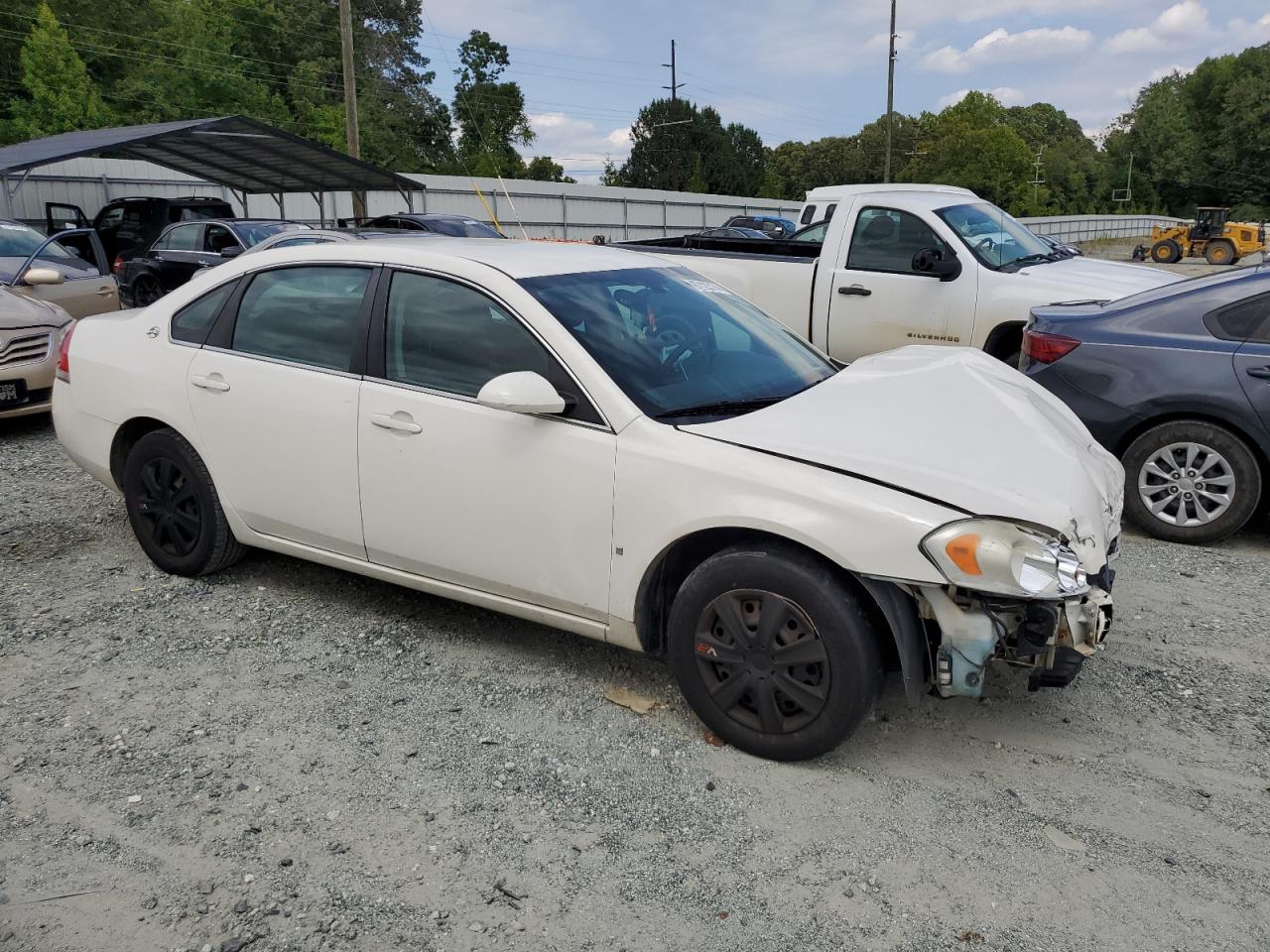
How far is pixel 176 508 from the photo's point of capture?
4.69m

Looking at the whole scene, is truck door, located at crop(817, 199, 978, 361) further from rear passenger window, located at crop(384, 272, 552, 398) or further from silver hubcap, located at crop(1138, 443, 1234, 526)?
rear passenger window, located at crop(384, 272, 552, 398)

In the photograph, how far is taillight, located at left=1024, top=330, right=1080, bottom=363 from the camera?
19.2 ft

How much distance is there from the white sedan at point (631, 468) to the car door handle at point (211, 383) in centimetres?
2

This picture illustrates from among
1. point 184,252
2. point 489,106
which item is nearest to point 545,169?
point 489,106

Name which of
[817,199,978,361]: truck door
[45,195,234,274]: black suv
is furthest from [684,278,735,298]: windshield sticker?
[45,195,234,274]: black suv

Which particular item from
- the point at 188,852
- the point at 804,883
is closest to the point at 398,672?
the point at 188,852

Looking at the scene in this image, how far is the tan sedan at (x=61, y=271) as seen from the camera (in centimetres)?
954

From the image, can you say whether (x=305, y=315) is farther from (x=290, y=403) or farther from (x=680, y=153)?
(x=680, y=153)

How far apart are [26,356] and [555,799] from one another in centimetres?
670

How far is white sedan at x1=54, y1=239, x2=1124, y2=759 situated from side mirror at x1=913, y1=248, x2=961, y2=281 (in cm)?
390

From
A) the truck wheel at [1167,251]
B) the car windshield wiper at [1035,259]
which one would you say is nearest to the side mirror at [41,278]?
the car windshield wiper at [1035,259]

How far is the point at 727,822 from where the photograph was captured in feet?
9.86

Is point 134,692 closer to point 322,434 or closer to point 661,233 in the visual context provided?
point 322,434

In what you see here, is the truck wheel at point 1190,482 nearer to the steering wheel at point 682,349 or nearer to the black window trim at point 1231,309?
the black window trim at point 1231,309
